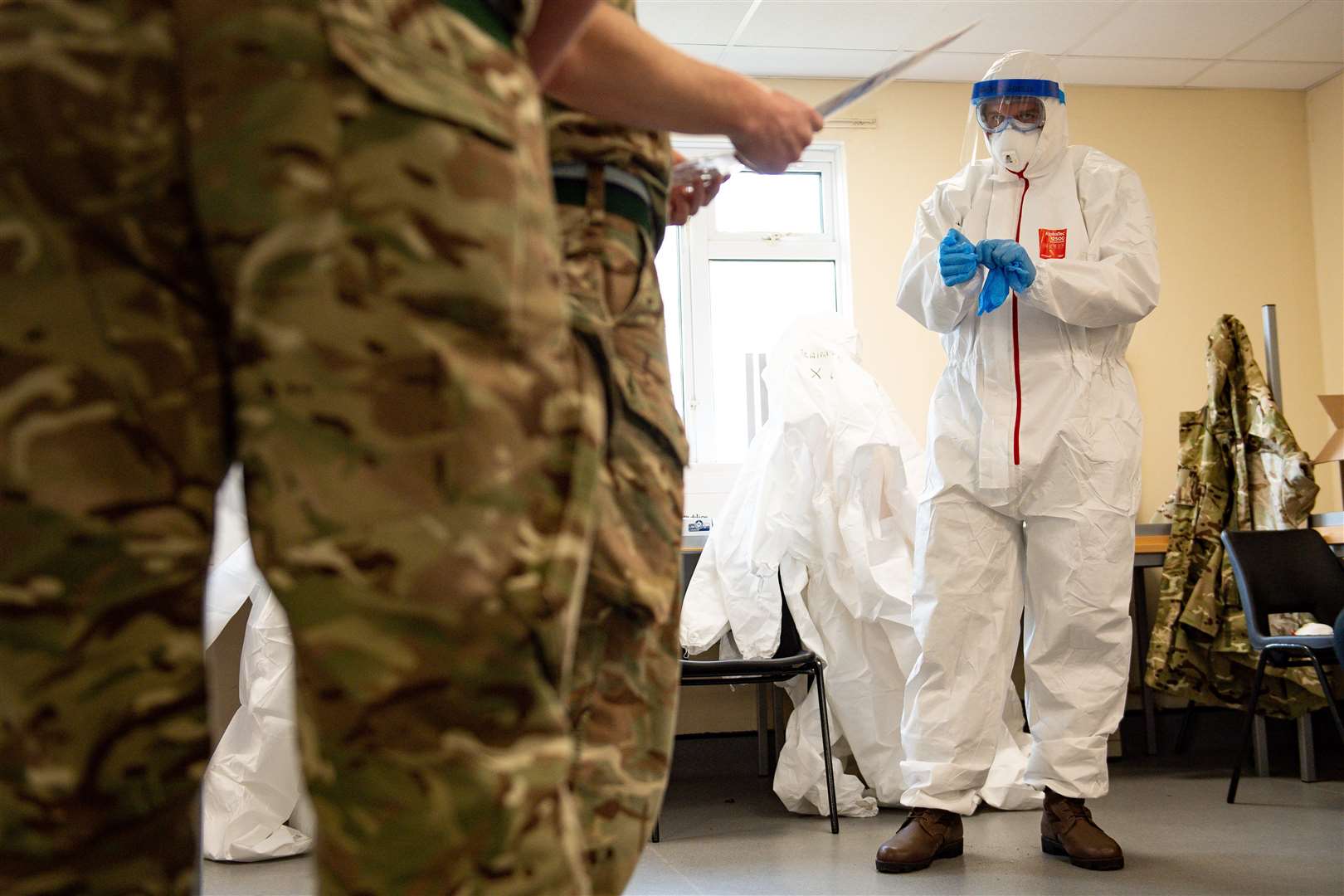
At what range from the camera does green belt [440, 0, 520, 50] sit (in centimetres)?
61

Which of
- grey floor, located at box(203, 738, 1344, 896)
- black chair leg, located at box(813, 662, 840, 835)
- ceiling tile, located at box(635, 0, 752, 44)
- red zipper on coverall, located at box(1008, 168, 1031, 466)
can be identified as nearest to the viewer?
grey floor, located at box(203, 738, 1344, 896)

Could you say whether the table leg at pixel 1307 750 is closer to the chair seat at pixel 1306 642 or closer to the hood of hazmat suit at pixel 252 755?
the chair seat at pixel 1306 642

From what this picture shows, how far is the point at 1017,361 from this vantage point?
257 cm

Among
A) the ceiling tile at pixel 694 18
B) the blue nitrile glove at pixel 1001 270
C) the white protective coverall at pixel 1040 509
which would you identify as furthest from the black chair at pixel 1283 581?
the ceiling tile at pixel 694 18

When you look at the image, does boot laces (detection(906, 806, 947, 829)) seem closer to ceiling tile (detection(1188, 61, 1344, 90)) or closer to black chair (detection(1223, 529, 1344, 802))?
black chair (detection(1223, 529, 1344, 802))

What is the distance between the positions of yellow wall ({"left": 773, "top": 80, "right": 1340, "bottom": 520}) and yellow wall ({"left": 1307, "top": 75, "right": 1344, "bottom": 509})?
17 millimetres

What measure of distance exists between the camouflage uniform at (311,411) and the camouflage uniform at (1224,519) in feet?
12.3

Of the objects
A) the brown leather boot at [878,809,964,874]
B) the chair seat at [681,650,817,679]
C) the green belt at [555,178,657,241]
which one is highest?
the green belt at [555,178,657,241]

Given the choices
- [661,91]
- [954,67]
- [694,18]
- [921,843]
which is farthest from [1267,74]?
[661,91]

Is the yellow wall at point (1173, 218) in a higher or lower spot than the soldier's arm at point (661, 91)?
higher

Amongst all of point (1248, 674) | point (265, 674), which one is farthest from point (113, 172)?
point (1248, 674)

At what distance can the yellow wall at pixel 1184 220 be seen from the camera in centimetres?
502

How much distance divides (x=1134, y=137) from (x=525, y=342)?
5.37 metres

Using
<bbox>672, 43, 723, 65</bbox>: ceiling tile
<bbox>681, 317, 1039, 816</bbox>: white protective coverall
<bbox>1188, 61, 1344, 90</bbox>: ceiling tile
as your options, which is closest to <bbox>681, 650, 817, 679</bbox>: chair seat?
<bbox>681, 317, 1039, 816</bbox>: white protective coverall
